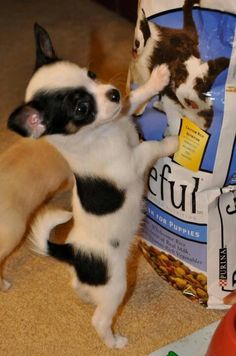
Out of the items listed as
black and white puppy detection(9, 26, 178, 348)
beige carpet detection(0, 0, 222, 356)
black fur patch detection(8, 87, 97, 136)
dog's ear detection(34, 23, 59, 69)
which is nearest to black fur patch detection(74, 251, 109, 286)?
black and white puppy detection(9, 26, 178, 348)

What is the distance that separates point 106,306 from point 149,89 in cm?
51

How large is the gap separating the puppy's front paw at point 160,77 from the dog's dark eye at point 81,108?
0.57 feet

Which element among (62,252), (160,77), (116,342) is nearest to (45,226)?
(62,252)

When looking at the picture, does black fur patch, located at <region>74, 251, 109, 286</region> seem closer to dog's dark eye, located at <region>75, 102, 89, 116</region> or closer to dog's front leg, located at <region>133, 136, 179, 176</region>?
dog's front leg, located at <region>133, 136, 179, 176</region>

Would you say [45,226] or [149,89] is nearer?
[149,89]

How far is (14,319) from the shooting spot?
1465 mm

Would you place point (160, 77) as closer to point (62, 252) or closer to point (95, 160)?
point (95, 160)

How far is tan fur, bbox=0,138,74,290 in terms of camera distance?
1.48 metres

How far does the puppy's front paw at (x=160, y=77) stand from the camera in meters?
1.18

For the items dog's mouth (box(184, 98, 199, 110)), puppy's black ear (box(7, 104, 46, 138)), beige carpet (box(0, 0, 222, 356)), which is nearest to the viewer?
puppy's black ear (box(7, 104, 46, 138))

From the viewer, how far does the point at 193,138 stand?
1.20m

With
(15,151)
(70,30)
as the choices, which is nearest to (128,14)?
(70,30)

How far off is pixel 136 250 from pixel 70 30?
1435mm

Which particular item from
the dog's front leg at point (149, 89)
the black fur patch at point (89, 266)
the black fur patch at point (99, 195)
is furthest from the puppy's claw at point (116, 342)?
the dog's front leg at point (149, 89)
